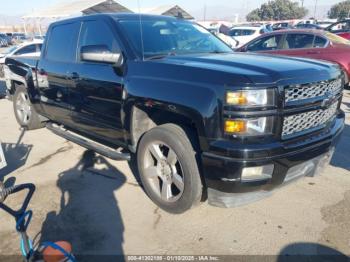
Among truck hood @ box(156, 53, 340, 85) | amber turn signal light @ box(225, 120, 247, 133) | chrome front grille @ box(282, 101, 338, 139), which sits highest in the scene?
truck hood @ box(156, 53, 340, 85)

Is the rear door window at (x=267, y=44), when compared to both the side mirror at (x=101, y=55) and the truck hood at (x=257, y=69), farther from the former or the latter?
the side mirror at (x=101, y=55)

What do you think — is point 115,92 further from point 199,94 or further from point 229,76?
point 229,76

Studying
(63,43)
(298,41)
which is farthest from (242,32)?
(63,43)

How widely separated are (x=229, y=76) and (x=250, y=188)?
933 millimetres

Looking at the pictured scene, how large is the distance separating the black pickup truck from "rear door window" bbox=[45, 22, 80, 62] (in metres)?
0.04

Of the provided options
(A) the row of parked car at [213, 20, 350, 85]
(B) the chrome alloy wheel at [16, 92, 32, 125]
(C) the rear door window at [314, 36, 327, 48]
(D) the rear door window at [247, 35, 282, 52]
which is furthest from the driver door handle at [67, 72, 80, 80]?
(C) the rear door window at [314, 36, 327, 48]

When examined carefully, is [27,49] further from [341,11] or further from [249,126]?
[341,11]

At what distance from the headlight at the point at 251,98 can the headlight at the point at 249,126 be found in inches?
4.9

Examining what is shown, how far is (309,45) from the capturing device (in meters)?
8.69

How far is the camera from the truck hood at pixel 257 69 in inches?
102

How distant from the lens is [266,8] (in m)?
67.2

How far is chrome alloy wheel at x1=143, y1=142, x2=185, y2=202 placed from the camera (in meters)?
→ 3.12

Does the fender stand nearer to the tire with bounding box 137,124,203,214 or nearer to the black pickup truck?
the black pickup truck

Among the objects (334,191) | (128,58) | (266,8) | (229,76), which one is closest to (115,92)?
(128,58)
